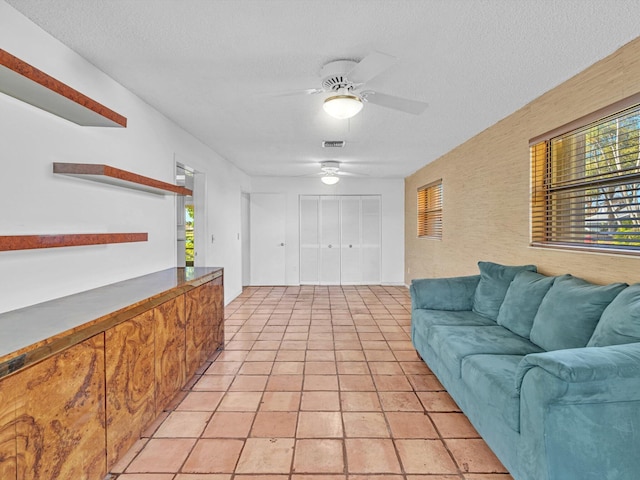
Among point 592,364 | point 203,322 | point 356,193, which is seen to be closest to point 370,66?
point 592,364

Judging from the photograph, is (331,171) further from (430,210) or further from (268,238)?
(268,238)

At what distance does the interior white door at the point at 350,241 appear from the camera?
746 centimetres

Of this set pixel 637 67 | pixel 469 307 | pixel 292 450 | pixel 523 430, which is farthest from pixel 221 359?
pixel 637 67

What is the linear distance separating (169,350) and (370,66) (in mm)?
2143

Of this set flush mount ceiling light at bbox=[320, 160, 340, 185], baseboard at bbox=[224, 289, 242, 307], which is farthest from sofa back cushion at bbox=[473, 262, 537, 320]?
baseboard at bbox=[224, 289, 242, 307]

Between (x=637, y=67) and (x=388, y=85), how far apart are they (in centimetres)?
147

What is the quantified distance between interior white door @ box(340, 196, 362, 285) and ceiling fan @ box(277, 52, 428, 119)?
469cm

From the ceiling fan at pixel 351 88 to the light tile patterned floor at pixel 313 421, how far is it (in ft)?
6.68

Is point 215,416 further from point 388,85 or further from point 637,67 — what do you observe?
point 637,67

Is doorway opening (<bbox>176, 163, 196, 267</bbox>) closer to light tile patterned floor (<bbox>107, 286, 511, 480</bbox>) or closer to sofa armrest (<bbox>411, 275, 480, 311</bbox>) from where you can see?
light tile patterned floor (<bbox>107, 286, 511, 480</bbox>)

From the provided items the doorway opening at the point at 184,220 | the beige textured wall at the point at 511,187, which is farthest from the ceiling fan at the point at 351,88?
the doorway opening at the point at 184,220

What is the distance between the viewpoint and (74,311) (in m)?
1.68

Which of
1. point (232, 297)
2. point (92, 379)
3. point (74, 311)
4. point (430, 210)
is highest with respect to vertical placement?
point (430, 210)

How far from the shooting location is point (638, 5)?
5.56 feet
